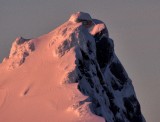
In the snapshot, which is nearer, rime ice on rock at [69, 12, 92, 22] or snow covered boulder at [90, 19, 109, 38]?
rime ice on rock at [69, 12, 92, 22]

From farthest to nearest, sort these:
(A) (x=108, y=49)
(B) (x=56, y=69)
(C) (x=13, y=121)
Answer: (A) (x=108, y=49), (B) (x=56, y=69), (C) (x=13, y=121)

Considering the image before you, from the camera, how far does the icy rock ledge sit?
124 meters

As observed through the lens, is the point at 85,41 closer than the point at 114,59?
Yes

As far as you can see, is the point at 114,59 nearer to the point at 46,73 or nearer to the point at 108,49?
the point at 108,49

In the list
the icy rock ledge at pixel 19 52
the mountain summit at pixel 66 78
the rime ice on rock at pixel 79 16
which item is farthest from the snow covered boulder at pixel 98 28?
the icy rock ledge at pixel 19 52

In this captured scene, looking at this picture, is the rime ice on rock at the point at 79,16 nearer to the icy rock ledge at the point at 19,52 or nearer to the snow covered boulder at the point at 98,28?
the snow covered boulder at the point at 98,28

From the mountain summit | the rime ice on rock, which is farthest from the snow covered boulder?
the rime ice on rock

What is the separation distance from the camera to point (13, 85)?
4641 inches

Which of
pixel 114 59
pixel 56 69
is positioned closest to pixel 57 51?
pixel 56 69

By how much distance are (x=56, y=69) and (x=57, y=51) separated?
3.94m

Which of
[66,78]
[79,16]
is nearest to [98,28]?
[79,16]

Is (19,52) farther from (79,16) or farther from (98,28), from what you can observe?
(98,28)

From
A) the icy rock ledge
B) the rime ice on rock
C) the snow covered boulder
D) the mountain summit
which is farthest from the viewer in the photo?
the snow covered boulder

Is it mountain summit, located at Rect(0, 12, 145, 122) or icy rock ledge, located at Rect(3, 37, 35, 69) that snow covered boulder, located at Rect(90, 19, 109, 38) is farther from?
icy rock ledge, located at Rect(3, 37, 35, 69)
